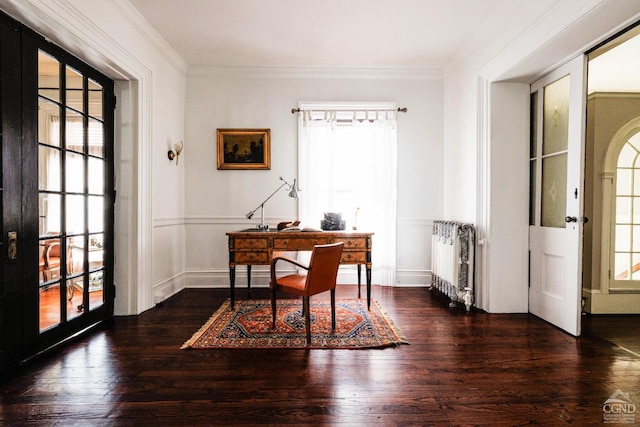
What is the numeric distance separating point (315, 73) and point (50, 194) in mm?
3388

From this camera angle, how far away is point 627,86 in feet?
13.0

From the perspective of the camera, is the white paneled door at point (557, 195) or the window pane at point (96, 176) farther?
the window pane at point (96, 176)

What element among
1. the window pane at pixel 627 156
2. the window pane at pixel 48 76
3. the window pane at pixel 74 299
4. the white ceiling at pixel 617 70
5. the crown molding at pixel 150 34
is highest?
the crown molding at pixel 150 34

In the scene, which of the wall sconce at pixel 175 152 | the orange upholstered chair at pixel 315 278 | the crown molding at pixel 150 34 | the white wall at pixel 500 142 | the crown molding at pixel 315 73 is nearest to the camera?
the orange upholstered chair at pixel 315 278

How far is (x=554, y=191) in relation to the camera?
11.1 feet

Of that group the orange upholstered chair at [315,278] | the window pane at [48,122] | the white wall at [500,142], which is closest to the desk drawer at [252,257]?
the orange upholstered chair at [315,278]

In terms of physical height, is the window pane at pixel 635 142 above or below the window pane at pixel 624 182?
above

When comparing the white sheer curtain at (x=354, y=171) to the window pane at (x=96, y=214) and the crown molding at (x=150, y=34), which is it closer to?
the crown molding at (x=150, y=34)

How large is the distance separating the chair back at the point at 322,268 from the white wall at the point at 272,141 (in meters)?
1.95

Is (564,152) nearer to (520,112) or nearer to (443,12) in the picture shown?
(520,112)

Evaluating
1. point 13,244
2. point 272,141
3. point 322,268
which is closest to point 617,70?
point 322,268

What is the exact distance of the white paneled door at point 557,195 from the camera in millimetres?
3027

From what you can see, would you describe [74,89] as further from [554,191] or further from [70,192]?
[554,191]

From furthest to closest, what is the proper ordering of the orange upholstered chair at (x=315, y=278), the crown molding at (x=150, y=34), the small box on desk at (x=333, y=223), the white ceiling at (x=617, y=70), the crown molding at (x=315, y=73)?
the crown molding at (x=315, y=73) < the small box on desk at (x=333, y=223) < the white ceiling at (x=617, y=70) < the crown molding at (x=150, y=34) < the orange upholstered chair at (x=315, y=278)
